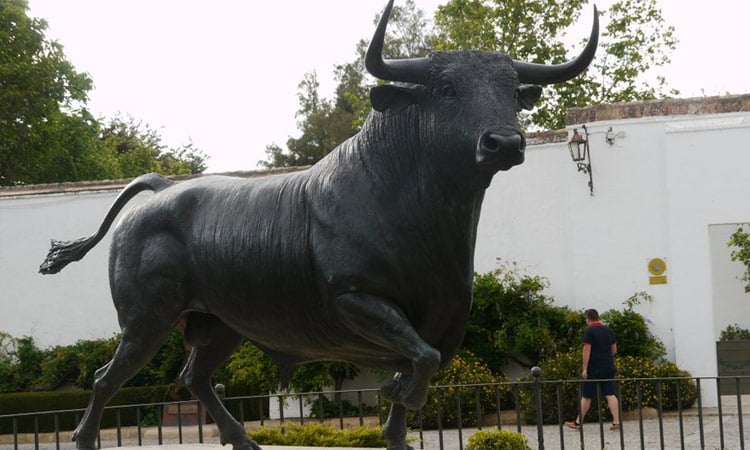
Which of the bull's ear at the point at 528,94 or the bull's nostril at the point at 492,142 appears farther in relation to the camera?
the bull's ear at the point at 528,94

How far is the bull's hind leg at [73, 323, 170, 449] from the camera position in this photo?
17.3ft

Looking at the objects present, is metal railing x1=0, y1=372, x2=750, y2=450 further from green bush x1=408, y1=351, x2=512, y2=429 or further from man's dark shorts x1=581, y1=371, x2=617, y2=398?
man's dark shorts x1=581, y1=371, x2=617, y2=398

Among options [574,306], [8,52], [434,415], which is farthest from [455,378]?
[8,52]

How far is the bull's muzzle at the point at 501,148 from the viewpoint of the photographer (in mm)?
3965

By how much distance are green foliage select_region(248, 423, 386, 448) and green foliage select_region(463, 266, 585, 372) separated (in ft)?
22.3

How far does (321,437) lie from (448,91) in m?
5.00

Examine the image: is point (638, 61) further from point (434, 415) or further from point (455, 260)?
point (455, 260)

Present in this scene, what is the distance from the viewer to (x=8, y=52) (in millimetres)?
24812

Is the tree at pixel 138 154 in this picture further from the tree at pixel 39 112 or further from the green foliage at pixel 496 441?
the green foliage at pixel 496 441

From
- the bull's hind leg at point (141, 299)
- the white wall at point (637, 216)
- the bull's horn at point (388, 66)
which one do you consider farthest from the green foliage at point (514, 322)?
the bull's horn at point (388, 66)

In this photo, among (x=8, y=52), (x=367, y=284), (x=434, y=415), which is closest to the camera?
(x=367, y=284)

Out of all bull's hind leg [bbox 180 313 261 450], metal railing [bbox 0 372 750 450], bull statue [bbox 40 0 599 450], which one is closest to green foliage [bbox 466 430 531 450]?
bull's hind leg [bbox 180 313 261 450]

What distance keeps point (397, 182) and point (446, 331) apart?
2.16 ft

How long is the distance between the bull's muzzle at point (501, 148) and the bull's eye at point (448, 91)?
322 millimetres
